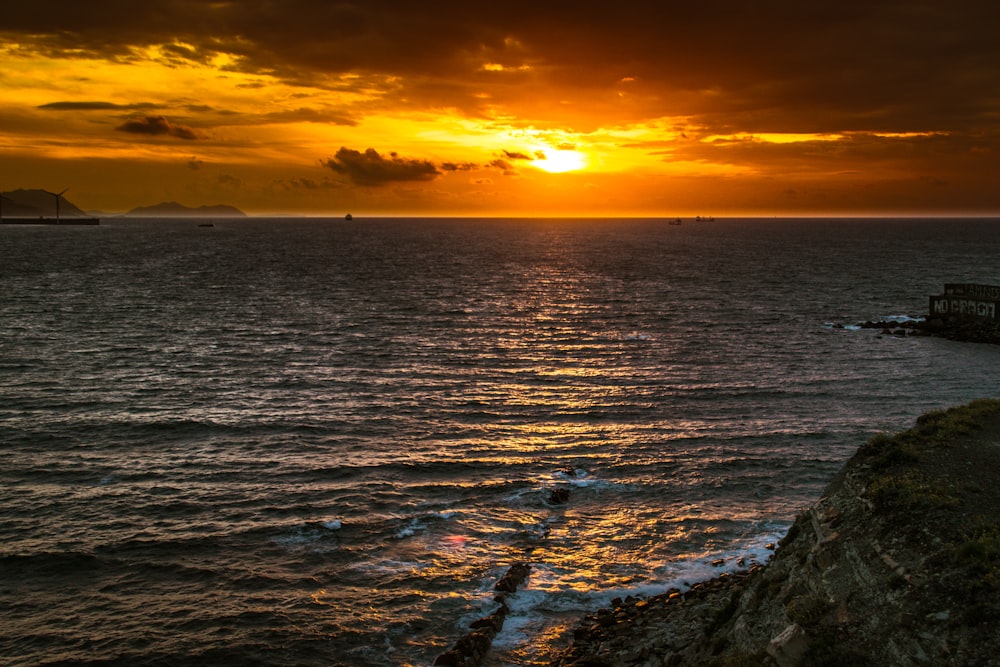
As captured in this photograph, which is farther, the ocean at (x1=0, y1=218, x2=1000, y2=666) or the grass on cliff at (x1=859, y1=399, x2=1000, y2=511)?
the ocean at (x1=0, y1=218, x2=1000, y2=666)

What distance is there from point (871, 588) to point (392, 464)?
2559 cm

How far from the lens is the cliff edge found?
1603cm

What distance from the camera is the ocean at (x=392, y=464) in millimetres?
25359

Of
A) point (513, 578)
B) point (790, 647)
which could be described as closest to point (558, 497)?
point (513, 578)

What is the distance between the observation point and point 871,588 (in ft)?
57.5

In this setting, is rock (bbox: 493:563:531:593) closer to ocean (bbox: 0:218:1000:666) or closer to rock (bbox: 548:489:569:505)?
ocean (bbox: 0:218:1000:666)

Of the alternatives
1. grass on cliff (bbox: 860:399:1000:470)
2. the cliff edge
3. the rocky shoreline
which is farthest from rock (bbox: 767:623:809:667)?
the rocky shoreline

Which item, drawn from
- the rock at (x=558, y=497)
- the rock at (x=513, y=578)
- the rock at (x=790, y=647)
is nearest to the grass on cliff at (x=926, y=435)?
the rock at (x=790, y=647)

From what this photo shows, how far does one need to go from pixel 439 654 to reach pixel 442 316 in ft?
231

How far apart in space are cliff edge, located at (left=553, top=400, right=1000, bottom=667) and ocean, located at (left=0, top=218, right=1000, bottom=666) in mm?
2996

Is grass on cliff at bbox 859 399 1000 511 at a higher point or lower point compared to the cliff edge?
higher

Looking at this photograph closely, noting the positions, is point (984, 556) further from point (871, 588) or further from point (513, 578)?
point (513, 578)

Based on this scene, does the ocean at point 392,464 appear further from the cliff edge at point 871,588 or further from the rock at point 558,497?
the cliff edge at point 871,588

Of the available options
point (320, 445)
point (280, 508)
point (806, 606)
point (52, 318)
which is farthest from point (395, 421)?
point (52, 318)
